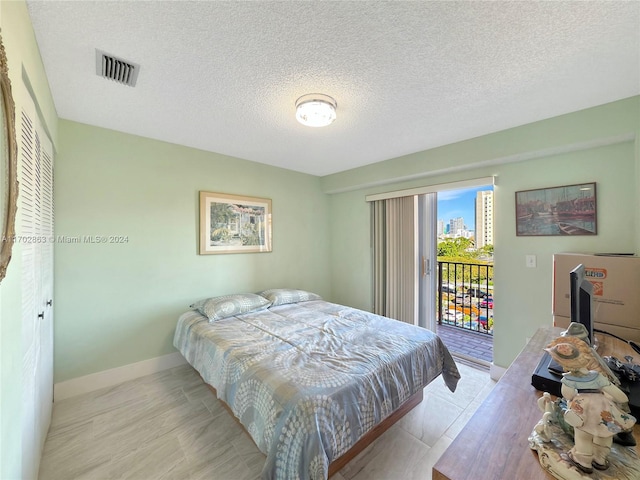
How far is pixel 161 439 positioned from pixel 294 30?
270 centimetres

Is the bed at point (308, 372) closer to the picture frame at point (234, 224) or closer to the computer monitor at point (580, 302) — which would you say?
the picture frame at point (234, 224)

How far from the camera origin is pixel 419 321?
11.6 feet

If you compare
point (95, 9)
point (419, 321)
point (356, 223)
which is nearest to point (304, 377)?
point (95, 9)

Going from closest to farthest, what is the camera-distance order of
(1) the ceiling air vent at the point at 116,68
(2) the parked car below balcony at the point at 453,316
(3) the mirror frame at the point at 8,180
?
(3) the mirror frame at the point at 8,180
(1) the ceiling air vent at the point at 116,68
(2) the parked car below balcony at the point at 453,316

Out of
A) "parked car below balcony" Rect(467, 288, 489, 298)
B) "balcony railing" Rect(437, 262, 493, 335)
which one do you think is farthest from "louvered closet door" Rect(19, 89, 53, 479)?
"parked car below balcony" Rect(467, 288, 489, 298)

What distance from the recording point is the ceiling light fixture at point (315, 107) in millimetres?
1858

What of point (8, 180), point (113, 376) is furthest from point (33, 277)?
point (113, 376)

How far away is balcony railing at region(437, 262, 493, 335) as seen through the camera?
404cm

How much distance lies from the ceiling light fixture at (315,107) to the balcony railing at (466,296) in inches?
138

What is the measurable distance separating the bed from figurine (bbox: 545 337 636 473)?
986 millimetres

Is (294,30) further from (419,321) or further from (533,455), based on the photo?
(419,321)

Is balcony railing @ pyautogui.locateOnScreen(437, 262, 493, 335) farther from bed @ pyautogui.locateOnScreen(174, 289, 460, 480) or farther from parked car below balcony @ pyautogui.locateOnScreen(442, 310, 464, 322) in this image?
bed @ pyautogui.locateOnScreen(174, 289, 460, 480)

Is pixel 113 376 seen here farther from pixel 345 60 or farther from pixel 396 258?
pixel 396 258

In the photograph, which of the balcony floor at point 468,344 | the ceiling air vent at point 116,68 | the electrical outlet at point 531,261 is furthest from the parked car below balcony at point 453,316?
the ceiling air vent at point 116,68
